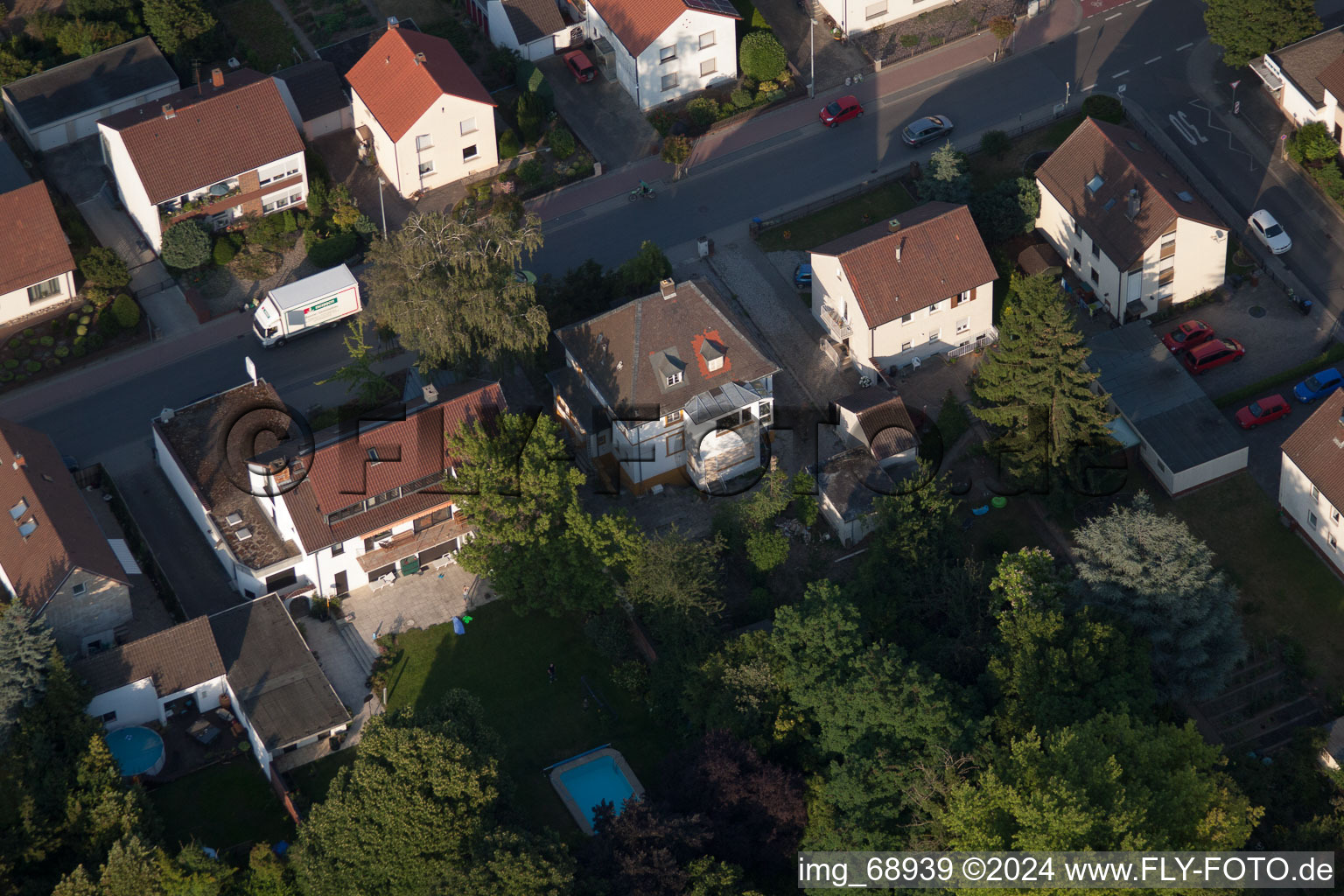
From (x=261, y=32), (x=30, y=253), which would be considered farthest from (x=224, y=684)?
(x=261, y=32)

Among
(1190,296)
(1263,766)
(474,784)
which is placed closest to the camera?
(474,784)

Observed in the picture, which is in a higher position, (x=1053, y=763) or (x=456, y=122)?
(x=456, y=122)

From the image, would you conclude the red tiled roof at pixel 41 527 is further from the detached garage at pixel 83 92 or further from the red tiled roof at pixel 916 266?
the red tiled roof at pixel 916 266

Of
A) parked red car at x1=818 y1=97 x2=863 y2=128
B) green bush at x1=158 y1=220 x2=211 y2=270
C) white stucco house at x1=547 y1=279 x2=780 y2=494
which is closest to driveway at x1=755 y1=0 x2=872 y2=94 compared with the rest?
parked red car at x1=818 y1=97 x2=863 y2=128

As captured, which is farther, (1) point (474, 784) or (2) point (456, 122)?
(2) point (456, 122)

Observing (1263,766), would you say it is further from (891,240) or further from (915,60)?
(915,60)

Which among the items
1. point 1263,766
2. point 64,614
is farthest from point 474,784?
point 1263,766

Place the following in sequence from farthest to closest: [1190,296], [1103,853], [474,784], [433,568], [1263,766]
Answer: [1190,296], [433,568], [1263,766], [474,784], [1103,853]
